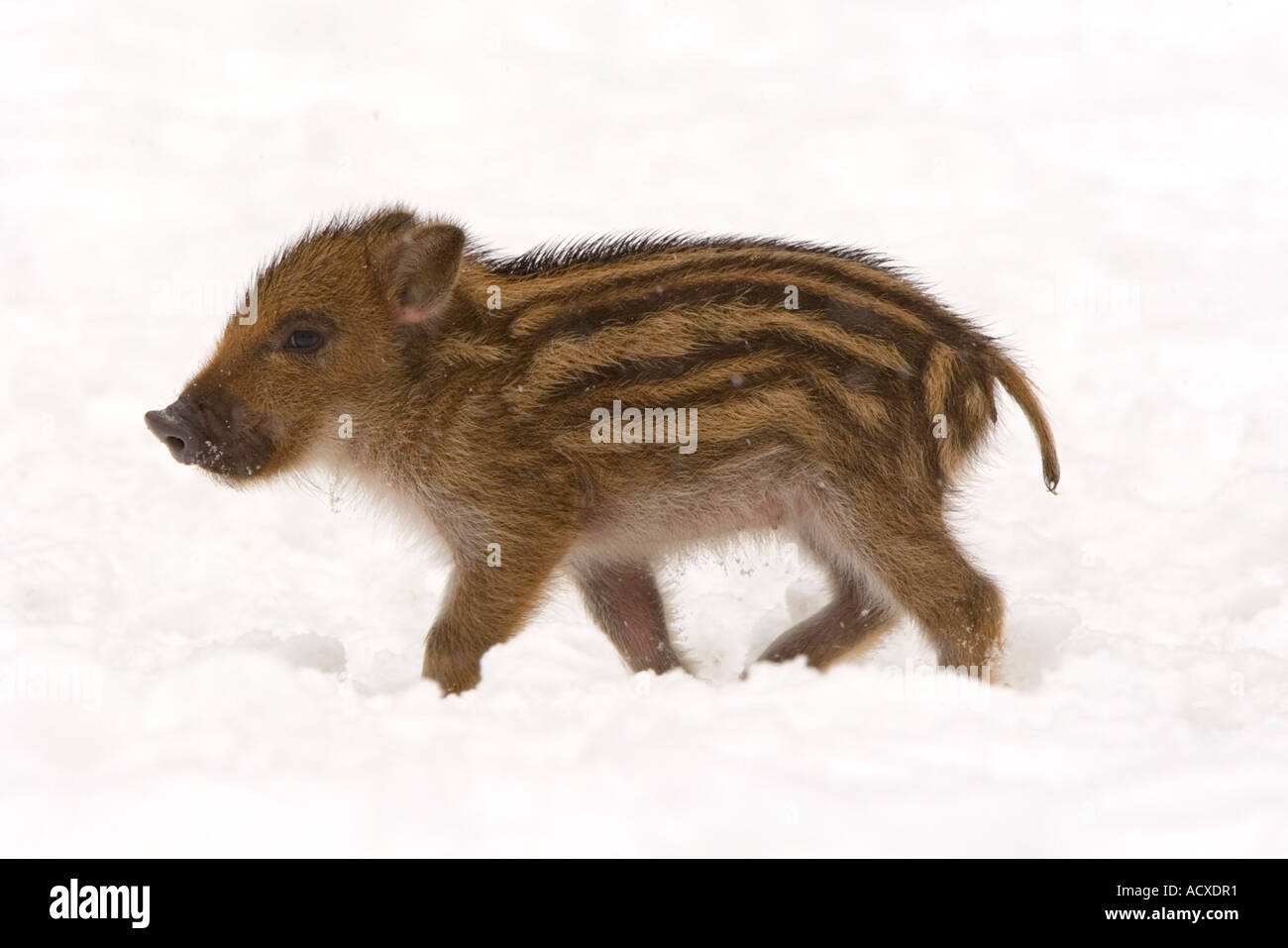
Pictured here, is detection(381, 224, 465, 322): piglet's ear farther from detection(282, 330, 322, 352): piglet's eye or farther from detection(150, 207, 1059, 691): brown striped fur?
detection(282, 330, 322, 352): piglet's eye

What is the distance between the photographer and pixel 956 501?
609 cm

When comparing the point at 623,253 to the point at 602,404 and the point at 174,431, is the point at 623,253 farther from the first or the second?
the point at 174,431

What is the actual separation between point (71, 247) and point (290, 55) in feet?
8.65

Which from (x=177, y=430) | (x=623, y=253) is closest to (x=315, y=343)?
(x=177, y=430)

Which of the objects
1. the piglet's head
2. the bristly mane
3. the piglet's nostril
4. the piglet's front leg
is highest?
the bristly mane

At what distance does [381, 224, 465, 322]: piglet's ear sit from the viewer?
5.82 metres

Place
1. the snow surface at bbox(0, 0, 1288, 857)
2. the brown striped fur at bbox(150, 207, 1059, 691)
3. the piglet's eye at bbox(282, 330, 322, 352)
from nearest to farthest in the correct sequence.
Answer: the snow surface at bbox(0, 0, 1288, 857) < the brown striped fur at bbox(150, 207, 1059, 691) < the piglet's eye at bbox(282, 330, 322, 352)

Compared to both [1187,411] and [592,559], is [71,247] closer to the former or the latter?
[592,559]

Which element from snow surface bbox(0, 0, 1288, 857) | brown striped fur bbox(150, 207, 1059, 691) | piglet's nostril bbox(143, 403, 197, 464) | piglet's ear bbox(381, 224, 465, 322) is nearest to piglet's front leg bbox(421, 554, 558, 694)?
brown striped fur bbox(150, 207, 1059, 691)

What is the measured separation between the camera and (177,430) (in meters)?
5.64

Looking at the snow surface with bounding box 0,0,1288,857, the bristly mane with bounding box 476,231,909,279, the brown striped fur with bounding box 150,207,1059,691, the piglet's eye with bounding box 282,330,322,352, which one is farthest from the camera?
the bristly mane with bounding box 476,231,909,279

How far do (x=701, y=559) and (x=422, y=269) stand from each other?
151cm

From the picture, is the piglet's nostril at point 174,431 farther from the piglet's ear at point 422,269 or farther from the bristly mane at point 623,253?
the bristly mane at point 623,253

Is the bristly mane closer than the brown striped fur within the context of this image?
No
